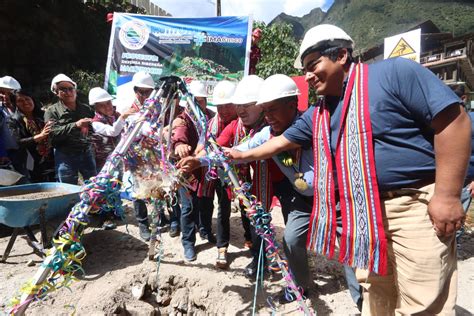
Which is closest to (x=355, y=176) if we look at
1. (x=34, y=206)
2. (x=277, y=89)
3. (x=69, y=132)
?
(x=277, y=89)

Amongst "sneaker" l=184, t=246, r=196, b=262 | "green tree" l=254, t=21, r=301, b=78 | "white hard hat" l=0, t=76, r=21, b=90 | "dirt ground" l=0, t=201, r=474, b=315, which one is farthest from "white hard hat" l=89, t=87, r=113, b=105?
"green tree" l=254, t=21, r=301, b=78

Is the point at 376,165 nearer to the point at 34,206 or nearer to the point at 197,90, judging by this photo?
the point at 197,90

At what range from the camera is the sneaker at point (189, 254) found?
12.1 ft

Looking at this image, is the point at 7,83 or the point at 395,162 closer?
the point at 395,162

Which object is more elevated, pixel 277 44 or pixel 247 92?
pixel 277 44

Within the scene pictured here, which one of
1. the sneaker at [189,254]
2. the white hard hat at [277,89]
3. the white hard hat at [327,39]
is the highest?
the white hard hat at [327,39]

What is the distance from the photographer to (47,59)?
426 inches

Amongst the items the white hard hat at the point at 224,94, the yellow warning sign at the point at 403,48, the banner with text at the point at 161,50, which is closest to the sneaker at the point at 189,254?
the white hard hat at the point at 224,94

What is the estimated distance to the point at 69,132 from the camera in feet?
13.1

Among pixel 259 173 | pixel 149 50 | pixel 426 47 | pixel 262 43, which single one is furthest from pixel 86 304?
pixel 426 47

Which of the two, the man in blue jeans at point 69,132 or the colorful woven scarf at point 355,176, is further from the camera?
the man in blue jeans at point 69,132

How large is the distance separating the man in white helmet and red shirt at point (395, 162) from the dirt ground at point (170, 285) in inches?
51.4

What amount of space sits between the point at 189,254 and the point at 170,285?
450 millimetres

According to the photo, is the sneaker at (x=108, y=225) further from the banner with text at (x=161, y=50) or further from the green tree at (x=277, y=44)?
the green tree at (x=277, y=44)
